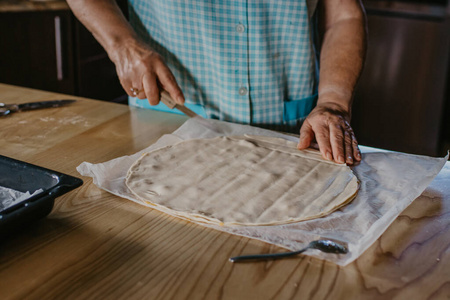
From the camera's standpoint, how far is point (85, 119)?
1.52 metres

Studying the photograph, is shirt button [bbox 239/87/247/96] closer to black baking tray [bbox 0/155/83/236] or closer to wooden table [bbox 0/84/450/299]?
wooden table [bbox 0/84/450/299]

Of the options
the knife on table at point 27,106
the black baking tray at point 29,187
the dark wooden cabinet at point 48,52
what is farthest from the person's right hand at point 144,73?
the dark wooden cabinet at point 48,52

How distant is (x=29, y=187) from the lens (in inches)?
39.5

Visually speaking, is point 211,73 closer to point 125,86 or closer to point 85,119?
point 125,86

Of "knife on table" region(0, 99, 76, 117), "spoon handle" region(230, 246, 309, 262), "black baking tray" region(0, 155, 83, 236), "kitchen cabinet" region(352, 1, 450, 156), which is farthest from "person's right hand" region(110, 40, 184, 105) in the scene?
"kitchen cabinet" region(352, 1, 450, 156)

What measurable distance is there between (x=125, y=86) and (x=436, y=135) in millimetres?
2758

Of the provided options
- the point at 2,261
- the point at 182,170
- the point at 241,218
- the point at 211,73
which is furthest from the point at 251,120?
the point at 2,261

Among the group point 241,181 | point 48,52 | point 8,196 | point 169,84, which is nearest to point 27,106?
point 169,84

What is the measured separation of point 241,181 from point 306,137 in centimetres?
29

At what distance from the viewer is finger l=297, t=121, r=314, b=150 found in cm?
134

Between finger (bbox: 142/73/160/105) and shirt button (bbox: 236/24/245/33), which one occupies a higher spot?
shirt button (bbox: 236/24/245/33)

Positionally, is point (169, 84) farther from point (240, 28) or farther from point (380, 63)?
point (380, 63)

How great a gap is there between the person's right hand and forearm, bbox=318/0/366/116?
467 millimetres

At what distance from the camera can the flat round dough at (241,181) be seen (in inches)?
39.8
